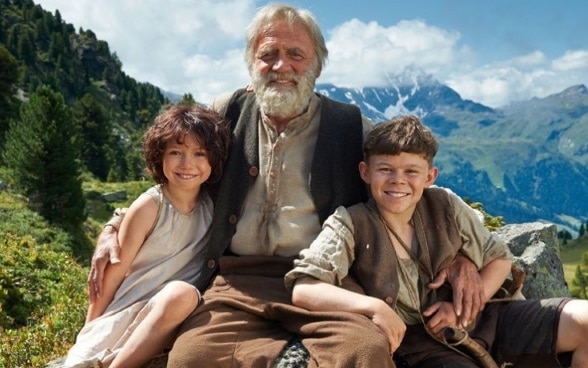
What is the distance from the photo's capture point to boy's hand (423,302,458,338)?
4262mm

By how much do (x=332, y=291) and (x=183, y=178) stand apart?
1.72 meters

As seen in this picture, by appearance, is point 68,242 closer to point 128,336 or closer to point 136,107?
point 128,336

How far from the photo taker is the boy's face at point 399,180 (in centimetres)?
437

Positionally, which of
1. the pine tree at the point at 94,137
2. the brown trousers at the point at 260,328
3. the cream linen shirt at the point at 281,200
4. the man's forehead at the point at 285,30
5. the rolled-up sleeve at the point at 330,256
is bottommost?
the brown trousers at the point at 260,328

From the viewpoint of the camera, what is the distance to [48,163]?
32844 mm

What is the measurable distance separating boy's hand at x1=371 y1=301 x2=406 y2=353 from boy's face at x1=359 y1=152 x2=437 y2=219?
90 centimetres

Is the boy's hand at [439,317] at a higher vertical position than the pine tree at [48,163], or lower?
lower

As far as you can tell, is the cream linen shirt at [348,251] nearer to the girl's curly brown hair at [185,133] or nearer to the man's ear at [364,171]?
the man's ear at [364,171]

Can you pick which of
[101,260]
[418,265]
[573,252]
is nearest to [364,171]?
[418,265]

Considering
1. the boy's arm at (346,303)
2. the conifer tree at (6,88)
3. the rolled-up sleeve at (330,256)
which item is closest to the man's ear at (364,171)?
the rolled-up sleeve at (330,256)

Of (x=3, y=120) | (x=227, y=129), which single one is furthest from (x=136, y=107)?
(x=227, y=129)

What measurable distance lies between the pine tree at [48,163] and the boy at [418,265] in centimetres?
3037

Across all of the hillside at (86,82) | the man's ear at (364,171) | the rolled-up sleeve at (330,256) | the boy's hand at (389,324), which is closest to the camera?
the boy's hand at (389,324)

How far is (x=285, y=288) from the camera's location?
462cm
